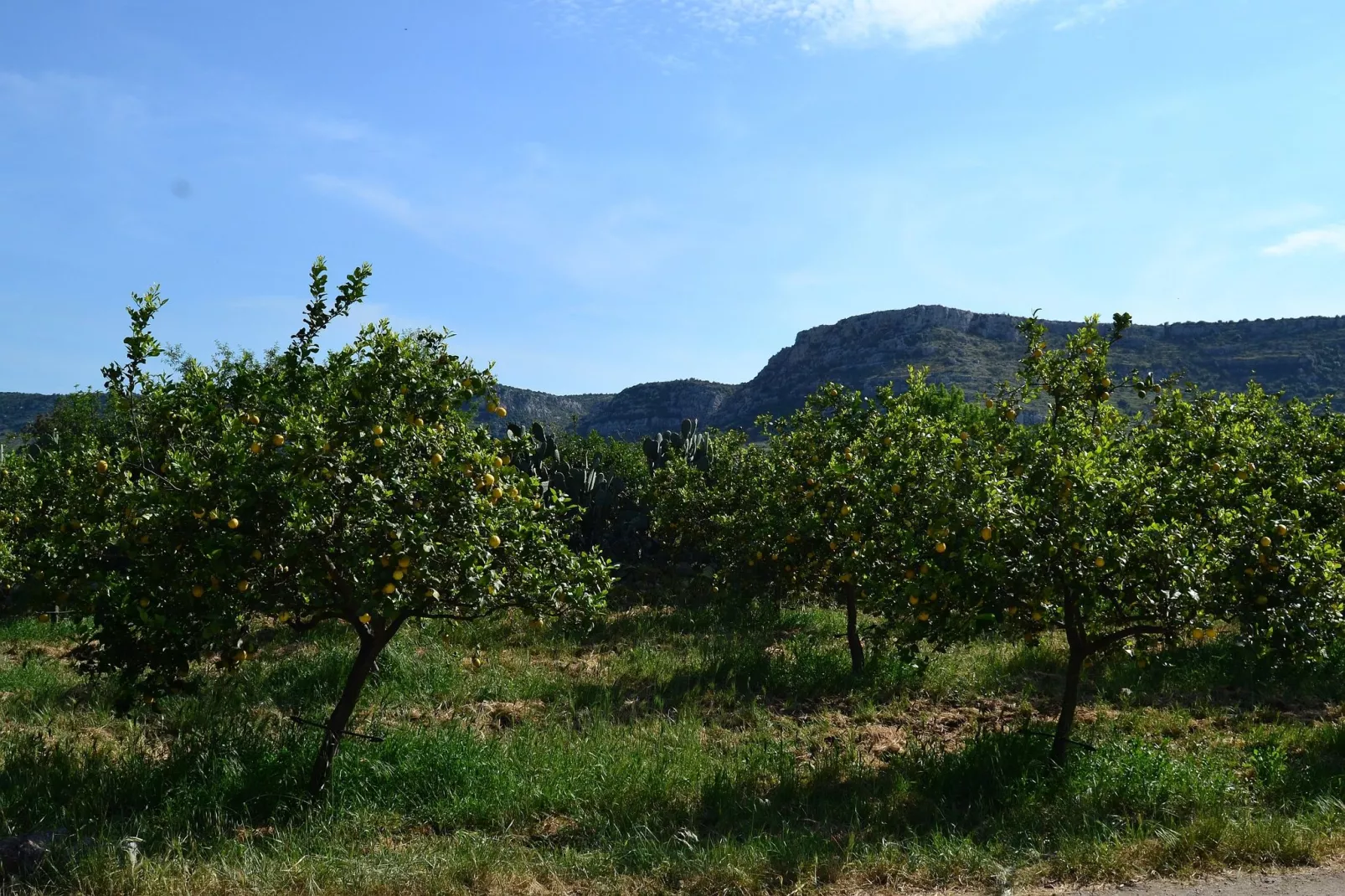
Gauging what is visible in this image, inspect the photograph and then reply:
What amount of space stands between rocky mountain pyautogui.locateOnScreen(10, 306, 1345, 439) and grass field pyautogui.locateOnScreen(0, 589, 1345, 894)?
128 ft

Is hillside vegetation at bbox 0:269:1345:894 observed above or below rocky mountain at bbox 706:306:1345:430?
below

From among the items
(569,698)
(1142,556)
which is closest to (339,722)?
(569,698)

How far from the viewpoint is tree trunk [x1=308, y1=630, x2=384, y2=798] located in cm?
601

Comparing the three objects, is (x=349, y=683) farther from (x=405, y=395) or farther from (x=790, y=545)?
(x=790, y=545)

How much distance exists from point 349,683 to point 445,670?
3628 mm

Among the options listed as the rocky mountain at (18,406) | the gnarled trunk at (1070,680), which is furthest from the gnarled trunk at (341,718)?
the rocky mountain at (18,406)

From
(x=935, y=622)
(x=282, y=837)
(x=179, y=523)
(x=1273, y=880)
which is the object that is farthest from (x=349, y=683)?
(x=1273, y=880)

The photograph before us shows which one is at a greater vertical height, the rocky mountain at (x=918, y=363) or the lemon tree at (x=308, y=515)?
the rocky mountain at (x=918, y=363)

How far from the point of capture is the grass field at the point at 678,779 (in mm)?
4977

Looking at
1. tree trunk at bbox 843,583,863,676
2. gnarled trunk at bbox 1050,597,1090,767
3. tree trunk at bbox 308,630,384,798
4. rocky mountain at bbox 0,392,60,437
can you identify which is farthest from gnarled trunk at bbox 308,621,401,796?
rocky mountain at bbox 0,392,60,437

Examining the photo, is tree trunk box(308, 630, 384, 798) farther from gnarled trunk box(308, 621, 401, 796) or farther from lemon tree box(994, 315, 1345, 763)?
lemon tree box(994, 315, 1345, 763)

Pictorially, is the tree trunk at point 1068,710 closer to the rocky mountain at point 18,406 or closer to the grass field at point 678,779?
the grass field at point 678,779

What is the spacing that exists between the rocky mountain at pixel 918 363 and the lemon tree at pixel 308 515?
41.9 m

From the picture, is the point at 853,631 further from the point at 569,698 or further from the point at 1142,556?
the point at 1142,556
